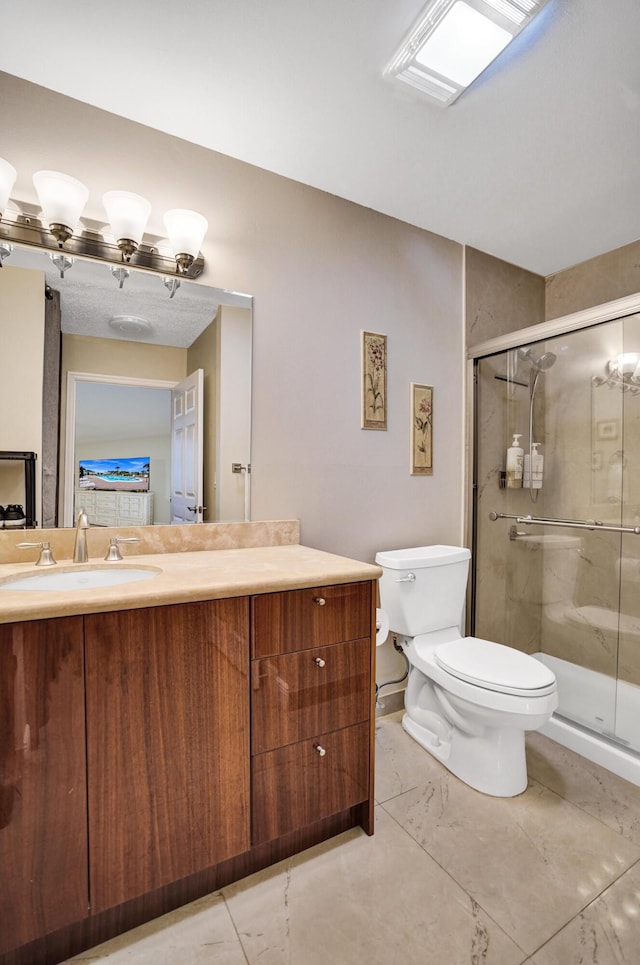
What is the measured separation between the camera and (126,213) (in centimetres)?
145

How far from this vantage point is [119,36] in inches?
50.6

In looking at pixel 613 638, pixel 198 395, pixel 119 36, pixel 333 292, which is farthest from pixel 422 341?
pixel 613 638

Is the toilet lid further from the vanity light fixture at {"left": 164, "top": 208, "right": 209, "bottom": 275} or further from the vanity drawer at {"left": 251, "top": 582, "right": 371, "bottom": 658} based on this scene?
the vanity light fixture at {"left": 164, "top": 208, "right": 209, "bottom": 275}

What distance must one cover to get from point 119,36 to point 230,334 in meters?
0.87

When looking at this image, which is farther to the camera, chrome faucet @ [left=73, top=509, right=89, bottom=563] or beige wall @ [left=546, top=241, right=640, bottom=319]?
beige wall @ [left=546, top=241, right=640, bottom=319]

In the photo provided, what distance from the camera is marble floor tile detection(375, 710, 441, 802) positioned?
5.49 ft

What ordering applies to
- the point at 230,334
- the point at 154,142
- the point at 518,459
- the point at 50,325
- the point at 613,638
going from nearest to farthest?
the point at 50,325
the point at 154,142
the point at 230,334
the point at 613,638
the point at 518,459

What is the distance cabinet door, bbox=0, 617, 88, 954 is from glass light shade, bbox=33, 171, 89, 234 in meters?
1.20

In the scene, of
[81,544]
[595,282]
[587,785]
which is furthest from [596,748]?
[595,282]

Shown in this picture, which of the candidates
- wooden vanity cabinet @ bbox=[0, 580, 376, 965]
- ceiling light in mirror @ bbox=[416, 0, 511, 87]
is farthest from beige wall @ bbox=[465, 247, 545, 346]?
wooden vanity cabinet @ bbox=[0, 580, 376, 965]

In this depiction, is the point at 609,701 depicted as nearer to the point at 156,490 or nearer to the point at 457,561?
the point at 457,561

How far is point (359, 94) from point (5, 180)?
112 cm

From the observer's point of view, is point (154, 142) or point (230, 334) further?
point (230, 334)

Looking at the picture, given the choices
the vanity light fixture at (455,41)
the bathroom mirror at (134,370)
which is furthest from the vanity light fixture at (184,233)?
the vanity light fixture at (455,41)
